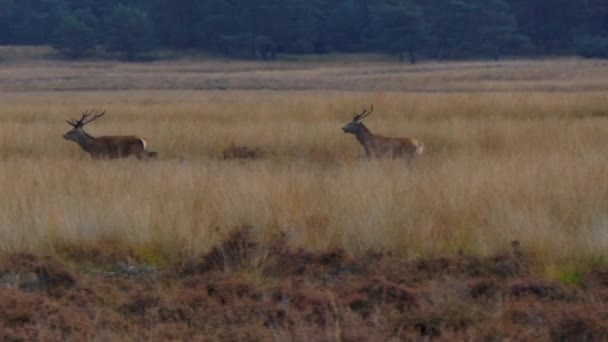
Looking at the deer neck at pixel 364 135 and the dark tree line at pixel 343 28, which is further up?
the dark tree line at pixel 343 28

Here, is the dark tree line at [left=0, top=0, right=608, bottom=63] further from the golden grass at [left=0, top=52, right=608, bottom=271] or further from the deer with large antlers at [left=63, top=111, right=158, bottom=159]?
the deer with large antlers at [left=63, top=111, right=158, bottom=159]

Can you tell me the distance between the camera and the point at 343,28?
70062mm

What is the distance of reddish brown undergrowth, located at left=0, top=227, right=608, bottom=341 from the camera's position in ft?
23.0

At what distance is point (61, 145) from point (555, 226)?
11.7 m

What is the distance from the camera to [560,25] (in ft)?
220

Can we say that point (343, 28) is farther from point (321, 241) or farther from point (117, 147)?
point (321, 241)

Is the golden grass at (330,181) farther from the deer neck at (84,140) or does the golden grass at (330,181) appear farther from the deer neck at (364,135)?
the deer neck at (84,140)

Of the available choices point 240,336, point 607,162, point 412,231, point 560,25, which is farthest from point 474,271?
point 560,25

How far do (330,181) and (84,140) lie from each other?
23.5 feet

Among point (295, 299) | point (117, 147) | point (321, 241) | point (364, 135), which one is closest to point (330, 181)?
point (321, 241)

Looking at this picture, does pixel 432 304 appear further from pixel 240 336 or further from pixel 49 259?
pixel 49 259

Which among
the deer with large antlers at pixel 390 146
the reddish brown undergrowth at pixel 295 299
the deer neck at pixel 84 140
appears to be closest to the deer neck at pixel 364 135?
the deer with large antlers at pixel 390 146

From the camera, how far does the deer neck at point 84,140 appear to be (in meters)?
18.1

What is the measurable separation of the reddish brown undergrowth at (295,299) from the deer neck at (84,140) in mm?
8835
